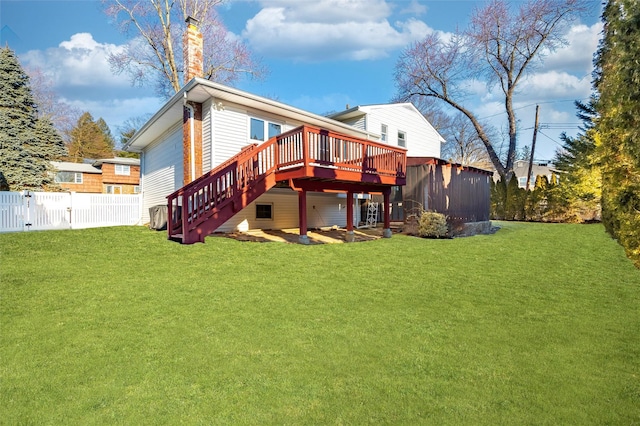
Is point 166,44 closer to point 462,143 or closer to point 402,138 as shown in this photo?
point 402,138

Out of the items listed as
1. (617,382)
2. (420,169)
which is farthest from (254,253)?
(420,169)

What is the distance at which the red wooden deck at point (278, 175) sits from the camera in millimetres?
8477

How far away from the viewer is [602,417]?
2.15 meters

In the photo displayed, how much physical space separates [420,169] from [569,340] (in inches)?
368

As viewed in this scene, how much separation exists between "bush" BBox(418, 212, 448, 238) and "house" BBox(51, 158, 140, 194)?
24.9m

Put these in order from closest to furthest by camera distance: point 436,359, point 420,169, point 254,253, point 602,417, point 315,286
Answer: point 602,417 → point 436,359 → point 315,286 → point 254,253 → point 420,169

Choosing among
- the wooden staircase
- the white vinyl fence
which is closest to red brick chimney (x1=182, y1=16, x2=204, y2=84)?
the wooden staircase

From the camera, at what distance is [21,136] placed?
14.8 m

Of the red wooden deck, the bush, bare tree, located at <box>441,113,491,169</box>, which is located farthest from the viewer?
bare tree, located at <box>441,113,491,169</box>

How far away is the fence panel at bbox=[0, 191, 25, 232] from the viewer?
1005cm

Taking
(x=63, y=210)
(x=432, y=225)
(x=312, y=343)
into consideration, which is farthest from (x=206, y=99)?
(x=312, y=343)

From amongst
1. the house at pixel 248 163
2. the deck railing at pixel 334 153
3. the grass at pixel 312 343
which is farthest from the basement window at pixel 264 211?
the grass at pixel 312 343

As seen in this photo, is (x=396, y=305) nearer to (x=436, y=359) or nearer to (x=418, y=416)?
(x=436, y=359)

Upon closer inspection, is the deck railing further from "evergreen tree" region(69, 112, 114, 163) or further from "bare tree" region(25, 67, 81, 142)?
"evergreen tree" region(69, 112, 114, 163)
